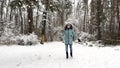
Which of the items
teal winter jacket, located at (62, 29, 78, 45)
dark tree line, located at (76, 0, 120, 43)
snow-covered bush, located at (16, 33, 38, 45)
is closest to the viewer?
teal winter jacket, located at (62, 29, 78, 45)


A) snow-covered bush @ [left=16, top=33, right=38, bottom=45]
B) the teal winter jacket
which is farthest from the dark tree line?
the teal winter jacket

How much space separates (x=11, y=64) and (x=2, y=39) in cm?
1454

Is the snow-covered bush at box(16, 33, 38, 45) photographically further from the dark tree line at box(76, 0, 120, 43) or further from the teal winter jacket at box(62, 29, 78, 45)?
the dark tree line at box(76, 0, 120, 43)

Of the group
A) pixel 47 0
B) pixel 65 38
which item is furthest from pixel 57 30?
pixel 65 38

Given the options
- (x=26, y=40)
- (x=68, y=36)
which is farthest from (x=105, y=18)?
(x=68, y=36)

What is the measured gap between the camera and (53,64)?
468 inches

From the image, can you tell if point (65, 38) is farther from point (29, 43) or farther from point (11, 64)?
point (29, 43)

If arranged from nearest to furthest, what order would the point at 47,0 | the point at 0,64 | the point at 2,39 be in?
the point at 0,64, the point at 47,0, the point at 2,39

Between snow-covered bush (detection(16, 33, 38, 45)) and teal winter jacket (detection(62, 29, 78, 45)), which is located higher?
teal winter jacket (detection(62, 29, 78, 45))

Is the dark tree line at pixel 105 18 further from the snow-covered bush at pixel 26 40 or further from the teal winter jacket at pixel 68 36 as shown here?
the teal winter jacket at pixel 68 36

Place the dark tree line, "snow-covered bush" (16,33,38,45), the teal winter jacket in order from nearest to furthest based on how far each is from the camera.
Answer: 1. the teal winter jacket
2. "snow-covered bush" (16,33,38,45)
3. the dark tree line

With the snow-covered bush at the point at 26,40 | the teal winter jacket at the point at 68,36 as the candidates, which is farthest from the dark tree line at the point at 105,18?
the teal winter jacket at the point at 68,36

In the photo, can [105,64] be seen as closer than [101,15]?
Yes

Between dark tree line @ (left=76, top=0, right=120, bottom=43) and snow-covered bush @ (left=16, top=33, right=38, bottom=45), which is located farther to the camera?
dark tree line @ (left=76, top=0, right=120, bottom=43)
